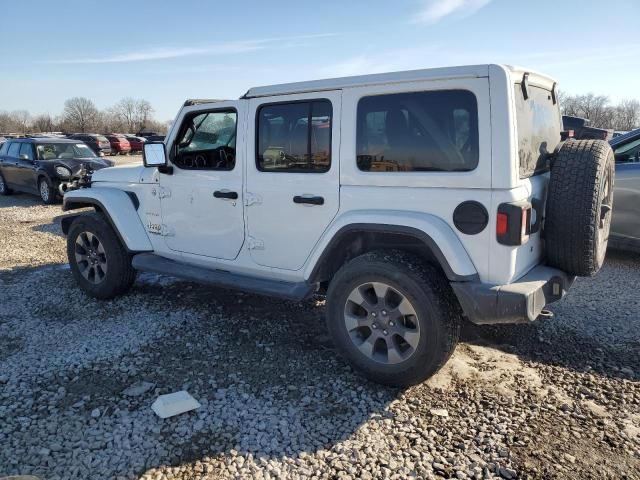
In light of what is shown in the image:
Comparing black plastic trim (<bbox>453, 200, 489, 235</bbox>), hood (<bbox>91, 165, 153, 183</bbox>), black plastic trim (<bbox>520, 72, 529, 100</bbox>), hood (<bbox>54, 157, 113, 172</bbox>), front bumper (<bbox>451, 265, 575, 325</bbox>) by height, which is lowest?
front bumper (<bbox>451, 265, 575, 325</bbox>)

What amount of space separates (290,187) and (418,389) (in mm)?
1700

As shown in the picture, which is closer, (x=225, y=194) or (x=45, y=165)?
(x=225, y=194)

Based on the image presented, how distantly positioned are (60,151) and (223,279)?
9.92m

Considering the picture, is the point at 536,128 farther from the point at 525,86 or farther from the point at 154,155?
the point at 154,155

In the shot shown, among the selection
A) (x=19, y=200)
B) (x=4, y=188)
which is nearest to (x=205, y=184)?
(x=19, y=200)

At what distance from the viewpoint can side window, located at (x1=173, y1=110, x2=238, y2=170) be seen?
4145mm

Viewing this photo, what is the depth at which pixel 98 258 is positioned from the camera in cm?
506

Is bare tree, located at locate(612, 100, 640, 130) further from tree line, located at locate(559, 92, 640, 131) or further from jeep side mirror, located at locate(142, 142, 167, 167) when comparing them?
jeep side mirror, located at locate(142, 142, 167, 167)

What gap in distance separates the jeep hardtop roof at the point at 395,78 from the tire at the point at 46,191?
9.08 m

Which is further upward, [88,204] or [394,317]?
[88,204]

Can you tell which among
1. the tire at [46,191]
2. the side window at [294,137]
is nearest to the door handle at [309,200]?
the side window at [294,137]

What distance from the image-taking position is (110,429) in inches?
116

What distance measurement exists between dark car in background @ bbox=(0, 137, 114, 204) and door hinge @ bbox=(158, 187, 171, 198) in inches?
307

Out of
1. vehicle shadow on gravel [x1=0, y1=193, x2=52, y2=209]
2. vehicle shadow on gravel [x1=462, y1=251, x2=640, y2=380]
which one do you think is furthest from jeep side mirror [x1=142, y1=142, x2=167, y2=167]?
vehicle shadow on gravel [x1=0, y1=193, x2=52, y2=209]
